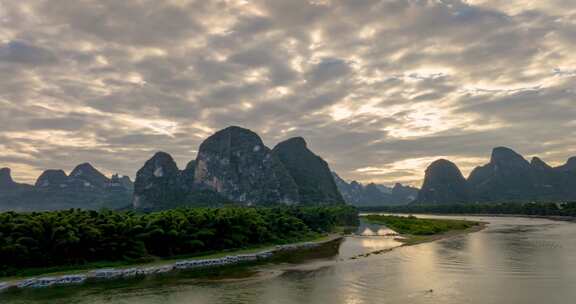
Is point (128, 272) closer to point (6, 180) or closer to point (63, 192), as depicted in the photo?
point (63, 192)

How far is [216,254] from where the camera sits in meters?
39.2

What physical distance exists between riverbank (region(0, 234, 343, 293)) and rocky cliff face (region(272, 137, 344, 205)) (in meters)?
110

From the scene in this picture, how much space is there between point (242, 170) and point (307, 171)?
33579mm

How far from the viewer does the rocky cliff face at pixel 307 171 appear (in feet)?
511

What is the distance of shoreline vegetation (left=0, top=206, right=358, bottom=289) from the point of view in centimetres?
3069

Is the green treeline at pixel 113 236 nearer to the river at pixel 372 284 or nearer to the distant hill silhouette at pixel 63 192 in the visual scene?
the river at pixel 372 284

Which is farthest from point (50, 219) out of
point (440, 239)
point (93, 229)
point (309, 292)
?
point (440, 239)

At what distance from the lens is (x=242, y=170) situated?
14562cm

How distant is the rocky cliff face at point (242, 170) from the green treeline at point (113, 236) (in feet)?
293

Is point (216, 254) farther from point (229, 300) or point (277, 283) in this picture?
point (229, 300)

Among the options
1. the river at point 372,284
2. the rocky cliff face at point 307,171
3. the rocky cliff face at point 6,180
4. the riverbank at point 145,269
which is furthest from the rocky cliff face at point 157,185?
the river at point 372,284

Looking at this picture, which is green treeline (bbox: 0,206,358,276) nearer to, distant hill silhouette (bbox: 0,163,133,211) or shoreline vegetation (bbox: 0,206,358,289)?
shoreline vegetation (bbox: 0,206,358,289)

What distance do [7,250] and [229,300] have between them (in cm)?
1778

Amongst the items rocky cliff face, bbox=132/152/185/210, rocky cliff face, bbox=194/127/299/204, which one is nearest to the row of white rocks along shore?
rocky cliff face, bbox=132/152/185/210
